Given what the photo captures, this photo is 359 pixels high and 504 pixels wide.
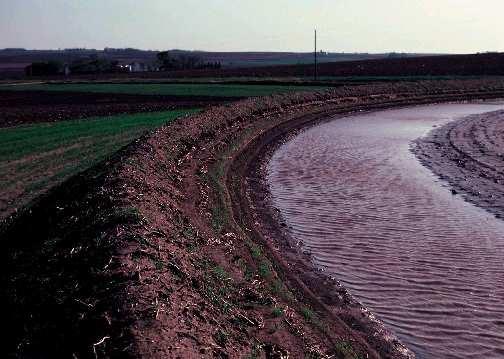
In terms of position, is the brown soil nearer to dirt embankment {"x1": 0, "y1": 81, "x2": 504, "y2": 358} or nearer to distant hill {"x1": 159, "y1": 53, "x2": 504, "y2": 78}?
dirt embankment {"x1": 0, "y1": 81, "x2": 504, "y2": 358}

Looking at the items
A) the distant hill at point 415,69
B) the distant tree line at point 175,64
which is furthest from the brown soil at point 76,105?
the distant tree line at point 175,64

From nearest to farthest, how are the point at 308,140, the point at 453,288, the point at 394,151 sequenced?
the point at 453,288 → the point at 394,151 → the point at 308,140

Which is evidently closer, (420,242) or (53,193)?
(420,242)

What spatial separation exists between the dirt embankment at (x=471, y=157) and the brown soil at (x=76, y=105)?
69.0 ft

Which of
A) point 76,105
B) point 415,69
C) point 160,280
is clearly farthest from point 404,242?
point 415,69

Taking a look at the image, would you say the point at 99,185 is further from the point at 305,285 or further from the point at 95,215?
the point at 305,285

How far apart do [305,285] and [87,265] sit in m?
4.13

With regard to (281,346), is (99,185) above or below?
above

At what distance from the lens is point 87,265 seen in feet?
28.2

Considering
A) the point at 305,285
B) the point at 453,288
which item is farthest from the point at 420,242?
the point at 305,285

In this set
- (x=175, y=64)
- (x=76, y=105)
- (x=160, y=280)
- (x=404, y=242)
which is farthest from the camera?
(x=175, y=64)

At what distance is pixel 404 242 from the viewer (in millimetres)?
13336

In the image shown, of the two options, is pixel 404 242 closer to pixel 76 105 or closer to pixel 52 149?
pixel 52 149

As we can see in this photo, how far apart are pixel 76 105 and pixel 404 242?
132 ft
